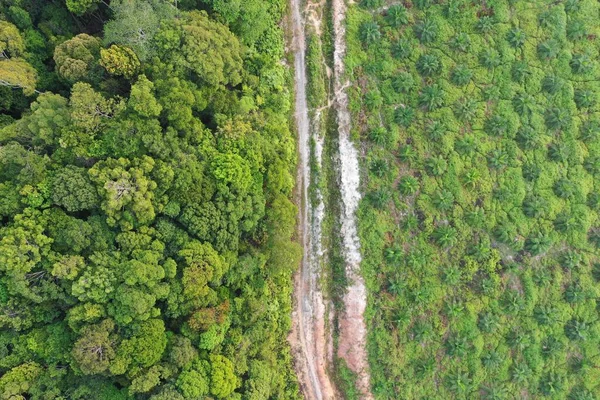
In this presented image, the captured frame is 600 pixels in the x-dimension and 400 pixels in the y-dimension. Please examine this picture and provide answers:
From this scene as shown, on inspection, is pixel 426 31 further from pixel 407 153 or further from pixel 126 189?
pixel 126 189

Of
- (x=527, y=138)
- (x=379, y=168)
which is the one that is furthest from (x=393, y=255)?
(x=527, y=138)

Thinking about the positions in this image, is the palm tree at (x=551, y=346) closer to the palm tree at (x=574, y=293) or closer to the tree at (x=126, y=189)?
the palm tree at (x=574, y=293)

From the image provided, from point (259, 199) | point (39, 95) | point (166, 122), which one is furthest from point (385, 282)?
point (39, 95)

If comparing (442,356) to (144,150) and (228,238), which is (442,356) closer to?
(228,238)

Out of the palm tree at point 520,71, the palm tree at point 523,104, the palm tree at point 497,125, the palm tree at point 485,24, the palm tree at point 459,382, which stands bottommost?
the palm tree at point 459,382

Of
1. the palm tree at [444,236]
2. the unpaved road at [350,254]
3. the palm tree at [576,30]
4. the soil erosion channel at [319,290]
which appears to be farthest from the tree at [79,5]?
the palm tree at [576,30]

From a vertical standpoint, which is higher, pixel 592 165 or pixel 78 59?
pixel 78 59
